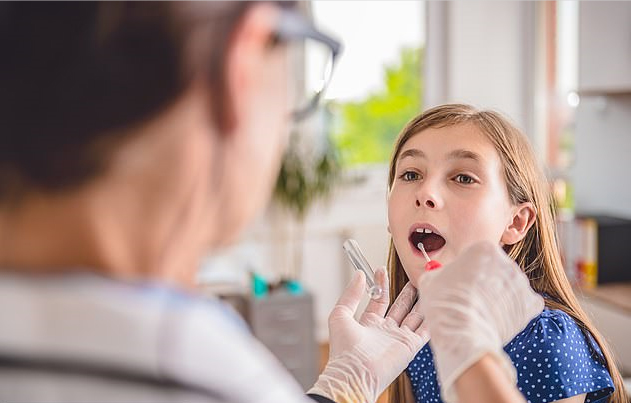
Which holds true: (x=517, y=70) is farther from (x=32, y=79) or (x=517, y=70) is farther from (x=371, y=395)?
(x=32, y=79)

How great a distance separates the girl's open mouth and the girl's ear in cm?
12

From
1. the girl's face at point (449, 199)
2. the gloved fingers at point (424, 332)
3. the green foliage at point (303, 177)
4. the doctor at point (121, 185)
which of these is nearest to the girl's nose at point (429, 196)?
the girl's face at point (449, 199)

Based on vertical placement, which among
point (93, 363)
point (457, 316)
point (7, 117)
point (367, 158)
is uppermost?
point (7, 117)

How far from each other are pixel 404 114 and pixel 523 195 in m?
3.45

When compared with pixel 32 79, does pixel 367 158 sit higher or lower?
lower

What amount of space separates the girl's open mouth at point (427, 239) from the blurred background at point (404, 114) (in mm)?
2686

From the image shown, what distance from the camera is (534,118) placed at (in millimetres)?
4809

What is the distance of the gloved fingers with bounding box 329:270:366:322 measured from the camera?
3.90 feet

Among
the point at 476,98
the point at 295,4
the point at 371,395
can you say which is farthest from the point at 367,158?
the point at 295,4

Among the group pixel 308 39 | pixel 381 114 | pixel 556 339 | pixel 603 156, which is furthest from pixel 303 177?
pixel 308 39

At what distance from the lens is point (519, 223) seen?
54.7 inches

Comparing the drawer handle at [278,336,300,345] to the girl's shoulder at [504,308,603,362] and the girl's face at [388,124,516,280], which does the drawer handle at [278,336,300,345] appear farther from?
the girl's shoulder at [504,308,603,362]

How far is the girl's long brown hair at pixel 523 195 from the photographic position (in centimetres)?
137

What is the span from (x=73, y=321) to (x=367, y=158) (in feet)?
14.1
